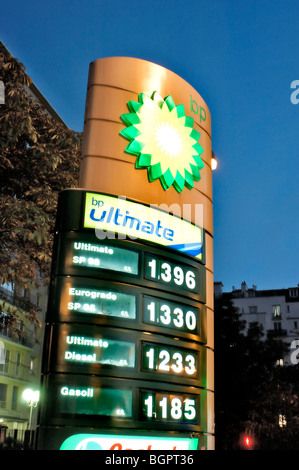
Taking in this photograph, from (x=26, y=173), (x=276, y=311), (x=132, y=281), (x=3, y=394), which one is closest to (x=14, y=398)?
(x=3, y=394)

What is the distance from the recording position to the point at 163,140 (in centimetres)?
1168

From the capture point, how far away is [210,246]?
12.5m

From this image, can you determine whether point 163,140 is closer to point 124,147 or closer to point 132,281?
point 124,147

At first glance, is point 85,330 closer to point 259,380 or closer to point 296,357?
point 259,380

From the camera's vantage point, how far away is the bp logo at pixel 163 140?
1127 cm

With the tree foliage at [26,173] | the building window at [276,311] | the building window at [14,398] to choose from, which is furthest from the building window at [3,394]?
the building window at [276,311]

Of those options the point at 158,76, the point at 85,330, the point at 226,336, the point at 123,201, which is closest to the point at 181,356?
the point at 85,330

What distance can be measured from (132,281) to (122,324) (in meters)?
0.79

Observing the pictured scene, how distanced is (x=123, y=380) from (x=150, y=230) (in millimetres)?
2839

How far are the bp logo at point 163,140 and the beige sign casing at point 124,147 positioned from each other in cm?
14

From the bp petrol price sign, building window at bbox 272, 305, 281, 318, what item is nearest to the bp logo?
the bp petrol price sign

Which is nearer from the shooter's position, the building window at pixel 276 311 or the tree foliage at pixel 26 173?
the tree foliage at pixel 26 173

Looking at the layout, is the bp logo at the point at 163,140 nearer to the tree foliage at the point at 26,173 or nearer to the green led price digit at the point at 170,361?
the green led price digit at the point at 170,361

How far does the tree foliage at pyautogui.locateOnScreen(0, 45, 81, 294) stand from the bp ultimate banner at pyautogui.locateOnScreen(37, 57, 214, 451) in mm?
4629
